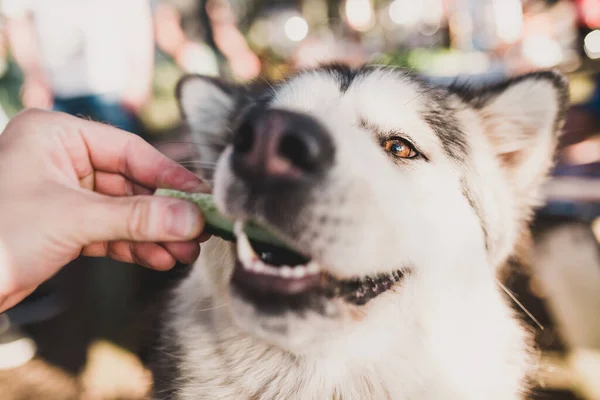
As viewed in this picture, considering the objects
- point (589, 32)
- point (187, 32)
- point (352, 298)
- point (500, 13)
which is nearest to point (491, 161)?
point (352, 298)

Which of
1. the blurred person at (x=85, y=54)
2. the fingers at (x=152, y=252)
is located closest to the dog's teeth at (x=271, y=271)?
the fingers at (x=152, y=252)

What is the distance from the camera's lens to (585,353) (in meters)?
3.15

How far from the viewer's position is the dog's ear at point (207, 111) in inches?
75.8

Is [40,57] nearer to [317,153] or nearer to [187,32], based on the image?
[187,32]

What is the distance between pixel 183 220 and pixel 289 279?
43 centimetres

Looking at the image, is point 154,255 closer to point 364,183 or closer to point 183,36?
point 364,183

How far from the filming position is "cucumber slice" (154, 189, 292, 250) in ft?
4.16

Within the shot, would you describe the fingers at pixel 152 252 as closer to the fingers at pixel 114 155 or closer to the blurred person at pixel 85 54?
the fingers at pixel 114 155

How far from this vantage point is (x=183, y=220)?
53.7 inches

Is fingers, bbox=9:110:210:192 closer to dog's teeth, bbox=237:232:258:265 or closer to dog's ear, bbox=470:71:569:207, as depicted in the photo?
dog's teeth, bbox=237:232:258:265

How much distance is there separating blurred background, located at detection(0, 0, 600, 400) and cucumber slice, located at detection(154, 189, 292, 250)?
0.67 m

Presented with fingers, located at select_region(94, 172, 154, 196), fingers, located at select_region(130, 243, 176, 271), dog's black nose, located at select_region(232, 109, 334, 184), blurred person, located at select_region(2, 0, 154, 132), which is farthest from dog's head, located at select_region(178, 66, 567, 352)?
blurred person, located at select_region(2, 0, 154, 132)

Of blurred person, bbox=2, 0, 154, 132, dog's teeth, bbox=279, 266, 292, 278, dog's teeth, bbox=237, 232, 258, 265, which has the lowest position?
blurred person, bbox=2, 0, 154, 132

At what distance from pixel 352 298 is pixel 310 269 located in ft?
0.66
